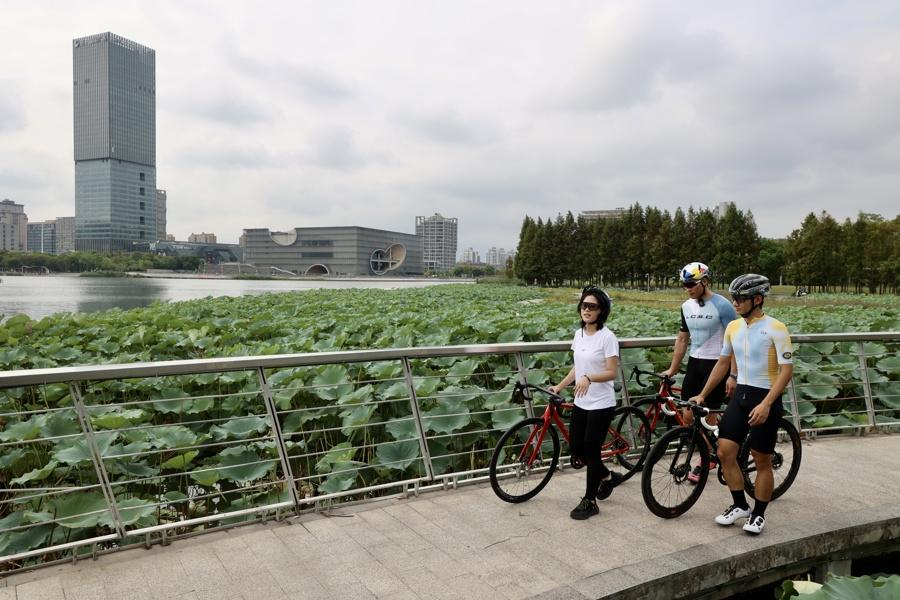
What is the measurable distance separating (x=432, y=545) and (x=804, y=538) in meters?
2.29

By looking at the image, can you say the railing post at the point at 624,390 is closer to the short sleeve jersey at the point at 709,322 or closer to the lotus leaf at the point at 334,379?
the short sleeve jersey at the point at 709,322

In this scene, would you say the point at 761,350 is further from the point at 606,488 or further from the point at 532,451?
the point at 532,451

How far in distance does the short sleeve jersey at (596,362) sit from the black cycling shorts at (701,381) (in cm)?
111

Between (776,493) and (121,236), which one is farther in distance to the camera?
(121,236)

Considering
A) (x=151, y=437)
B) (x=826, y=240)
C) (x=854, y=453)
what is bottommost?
(x=854, y=453)

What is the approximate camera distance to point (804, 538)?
3811 millimetres

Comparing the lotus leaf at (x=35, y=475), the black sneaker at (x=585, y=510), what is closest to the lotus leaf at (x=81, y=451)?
the lotus leaf at (x=35, y=475)

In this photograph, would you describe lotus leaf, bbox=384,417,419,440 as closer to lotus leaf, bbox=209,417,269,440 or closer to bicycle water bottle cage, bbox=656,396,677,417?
lotus leaf, bbox=209,417,269,440

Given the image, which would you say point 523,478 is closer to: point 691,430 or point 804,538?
point 691,430

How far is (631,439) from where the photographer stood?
5.35 m

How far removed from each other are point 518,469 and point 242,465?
1877mm

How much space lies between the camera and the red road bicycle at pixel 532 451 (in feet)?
14.0

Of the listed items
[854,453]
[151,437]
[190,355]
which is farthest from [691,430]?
[190,355]

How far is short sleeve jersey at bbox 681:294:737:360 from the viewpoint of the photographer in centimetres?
473
